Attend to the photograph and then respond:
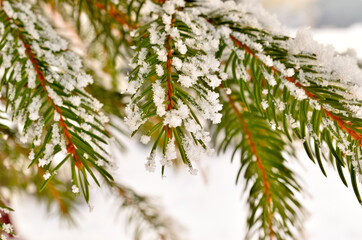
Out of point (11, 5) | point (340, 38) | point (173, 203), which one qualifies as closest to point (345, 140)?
point (11, 5)

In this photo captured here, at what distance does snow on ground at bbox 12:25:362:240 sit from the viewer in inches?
98.8

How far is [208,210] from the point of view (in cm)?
279

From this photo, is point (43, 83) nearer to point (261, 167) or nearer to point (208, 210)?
point (261, 167)

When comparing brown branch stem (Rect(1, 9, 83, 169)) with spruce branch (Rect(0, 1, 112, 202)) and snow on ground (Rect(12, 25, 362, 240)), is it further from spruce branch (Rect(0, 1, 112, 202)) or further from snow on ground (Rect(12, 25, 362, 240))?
snow on ground (Rect(12, 25, 362, 240))

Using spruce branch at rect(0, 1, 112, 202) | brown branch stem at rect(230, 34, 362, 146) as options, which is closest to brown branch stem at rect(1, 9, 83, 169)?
spruce branch at rect(0, 1, 112, 202)

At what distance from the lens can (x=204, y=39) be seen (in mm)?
413

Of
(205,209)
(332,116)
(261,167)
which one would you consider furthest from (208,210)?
(332,116)

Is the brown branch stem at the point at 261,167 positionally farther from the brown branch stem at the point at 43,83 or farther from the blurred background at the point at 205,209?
the blurred background at the point at 205,209

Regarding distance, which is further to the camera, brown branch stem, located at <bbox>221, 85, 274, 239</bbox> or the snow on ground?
the snow on ground

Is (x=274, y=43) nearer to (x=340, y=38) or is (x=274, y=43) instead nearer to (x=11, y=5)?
(x=11, y=5)

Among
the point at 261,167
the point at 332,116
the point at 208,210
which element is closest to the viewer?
the point at 332,116

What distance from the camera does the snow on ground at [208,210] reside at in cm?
251

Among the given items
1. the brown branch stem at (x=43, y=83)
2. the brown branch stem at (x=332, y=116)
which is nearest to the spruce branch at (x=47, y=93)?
the brown branch stem at (x=43, y=83)

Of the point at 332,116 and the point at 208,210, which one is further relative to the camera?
the point at 208,210
